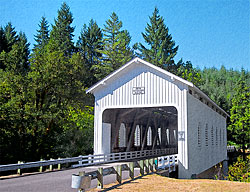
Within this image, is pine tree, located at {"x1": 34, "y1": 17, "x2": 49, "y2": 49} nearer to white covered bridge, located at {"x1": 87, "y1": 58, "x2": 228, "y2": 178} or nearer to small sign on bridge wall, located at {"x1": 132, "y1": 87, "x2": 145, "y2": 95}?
white covered bridge, located at {"x1": 87, "y1": 58, "x2": 228, "y2": 178}

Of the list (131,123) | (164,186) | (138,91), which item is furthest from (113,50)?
(164,186)

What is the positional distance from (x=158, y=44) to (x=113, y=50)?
783cm

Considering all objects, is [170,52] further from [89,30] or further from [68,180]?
[68,180]

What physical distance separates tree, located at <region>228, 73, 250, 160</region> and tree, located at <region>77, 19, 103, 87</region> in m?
22.2

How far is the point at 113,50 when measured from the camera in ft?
Result: 167

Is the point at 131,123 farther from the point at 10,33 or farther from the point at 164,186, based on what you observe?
the point at 10,33

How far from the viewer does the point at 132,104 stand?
1897 centimetres

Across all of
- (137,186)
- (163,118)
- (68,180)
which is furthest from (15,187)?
(163,118)

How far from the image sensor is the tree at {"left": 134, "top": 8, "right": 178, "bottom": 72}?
169ft

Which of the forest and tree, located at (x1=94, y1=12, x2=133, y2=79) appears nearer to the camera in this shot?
the forest

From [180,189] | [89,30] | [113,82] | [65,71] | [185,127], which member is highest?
[89,30]

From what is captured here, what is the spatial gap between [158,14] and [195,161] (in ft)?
130

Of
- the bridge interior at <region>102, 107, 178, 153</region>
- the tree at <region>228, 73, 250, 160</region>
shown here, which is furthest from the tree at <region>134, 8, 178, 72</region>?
the bridge interior at <region>102, 107, 178, 153</region>

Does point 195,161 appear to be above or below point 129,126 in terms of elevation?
below
